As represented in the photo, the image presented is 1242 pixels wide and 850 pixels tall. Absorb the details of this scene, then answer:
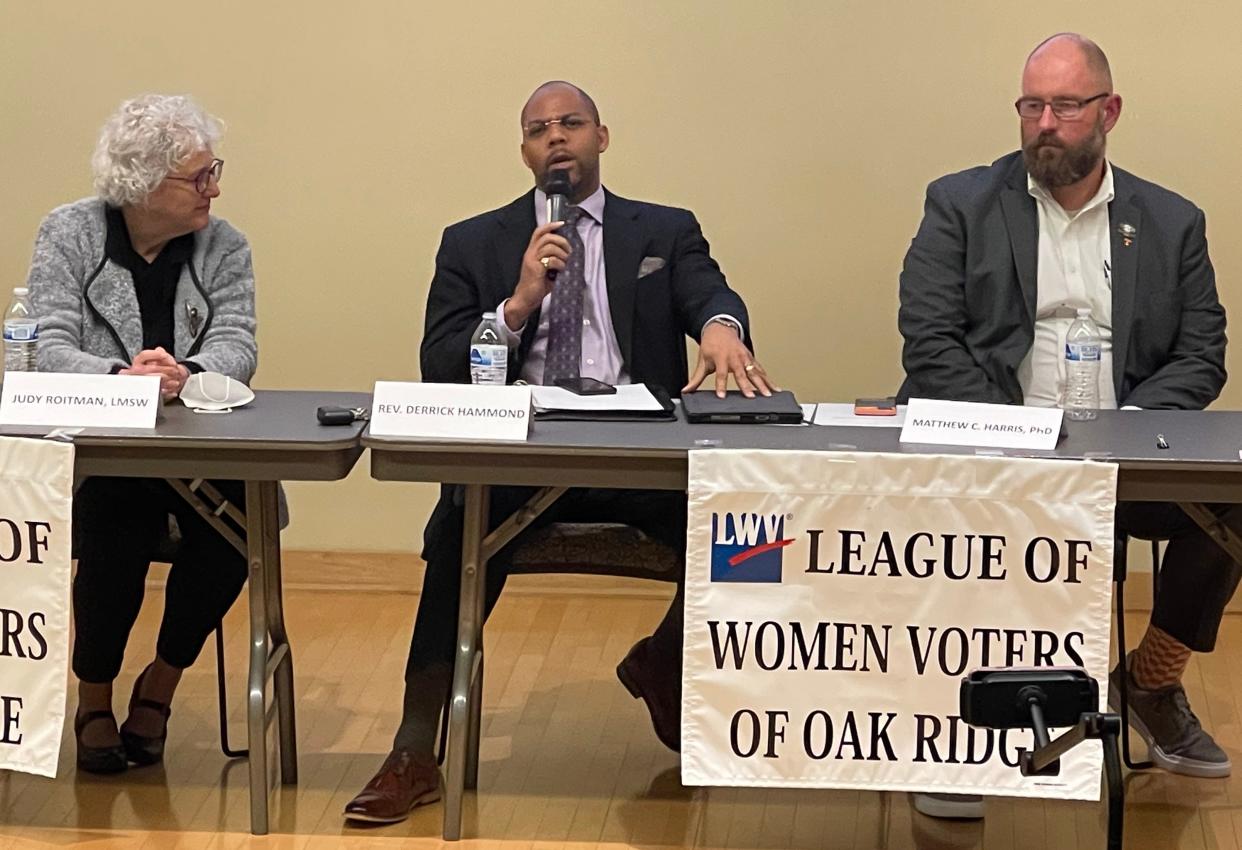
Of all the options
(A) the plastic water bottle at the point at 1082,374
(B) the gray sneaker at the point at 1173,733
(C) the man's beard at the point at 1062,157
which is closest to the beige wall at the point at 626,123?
(C) the man's beard at the point at 1062,157

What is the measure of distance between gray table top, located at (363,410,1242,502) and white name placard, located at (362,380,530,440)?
34 mm

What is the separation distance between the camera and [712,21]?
15.6 feet

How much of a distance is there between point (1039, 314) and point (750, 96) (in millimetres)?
1304

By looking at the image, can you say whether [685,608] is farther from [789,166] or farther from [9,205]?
[9,205]

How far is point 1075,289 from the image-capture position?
12.5 ft

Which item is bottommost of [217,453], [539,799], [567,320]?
[539,799]

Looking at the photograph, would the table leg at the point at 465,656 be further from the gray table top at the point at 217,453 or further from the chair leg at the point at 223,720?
the chair leg at the point at 223,720

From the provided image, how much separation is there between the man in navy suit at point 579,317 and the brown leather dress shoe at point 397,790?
0.08 meters

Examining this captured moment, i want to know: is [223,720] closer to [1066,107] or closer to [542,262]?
[542,262]

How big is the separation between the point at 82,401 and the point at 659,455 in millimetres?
1024

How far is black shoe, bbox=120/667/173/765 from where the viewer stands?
11.9 feet

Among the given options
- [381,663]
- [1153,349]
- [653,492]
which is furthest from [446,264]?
[1153,349]

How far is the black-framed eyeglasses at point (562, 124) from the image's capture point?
12.5ft

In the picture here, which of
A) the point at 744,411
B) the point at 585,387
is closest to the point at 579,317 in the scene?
the point at 585,387
